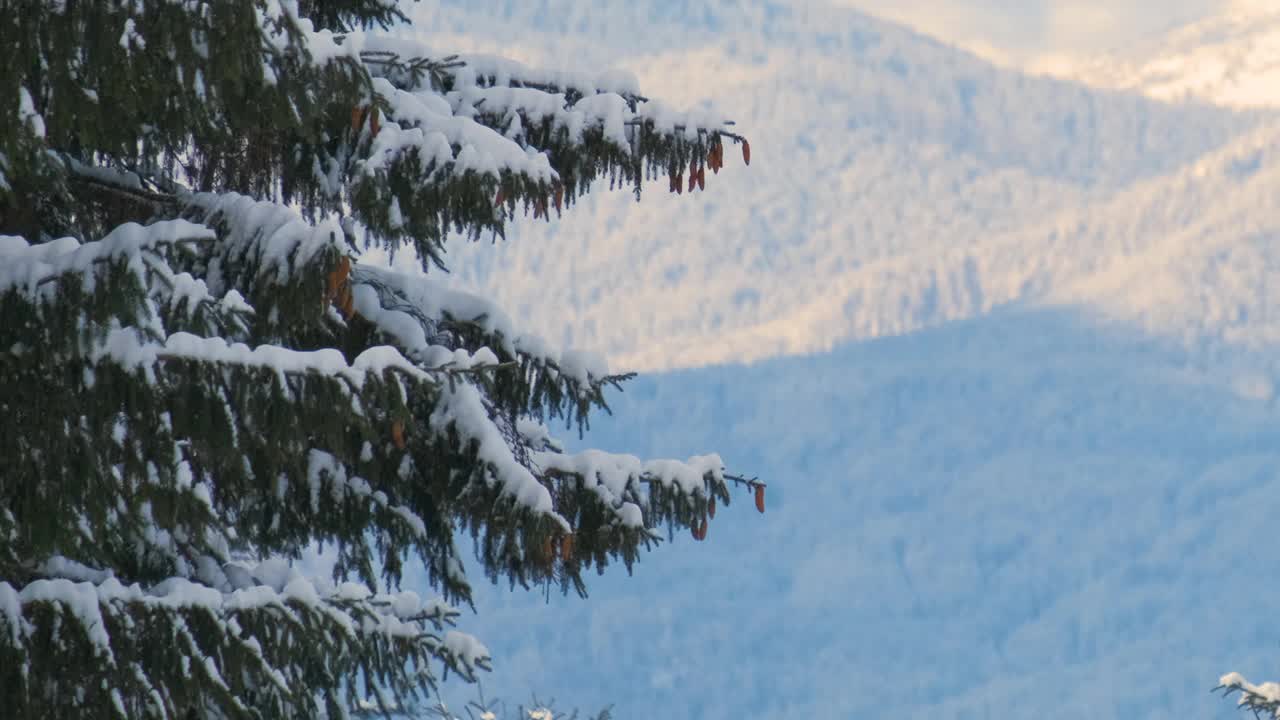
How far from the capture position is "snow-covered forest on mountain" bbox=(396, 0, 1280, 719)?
417ft

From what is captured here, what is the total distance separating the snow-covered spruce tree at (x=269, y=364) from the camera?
2523 millimetres

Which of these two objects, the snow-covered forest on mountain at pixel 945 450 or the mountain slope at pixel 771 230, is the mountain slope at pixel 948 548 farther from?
the mountain slope at pixel 771 230

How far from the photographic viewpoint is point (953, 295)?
523ft

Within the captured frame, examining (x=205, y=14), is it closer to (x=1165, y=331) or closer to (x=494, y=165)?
(x=494, y=165)

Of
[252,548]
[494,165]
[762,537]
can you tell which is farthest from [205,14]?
[762,537]

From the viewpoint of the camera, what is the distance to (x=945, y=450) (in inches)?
5851

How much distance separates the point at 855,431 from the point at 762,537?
15044 mm

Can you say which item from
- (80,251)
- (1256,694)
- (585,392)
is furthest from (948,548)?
(80,251)

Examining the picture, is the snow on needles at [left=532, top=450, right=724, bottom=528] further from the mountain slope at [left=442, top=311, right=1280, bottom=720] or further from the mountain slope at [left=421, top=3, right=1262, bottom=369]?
the mountain slope at [left=421, top=3, right=1262, bottom=369]

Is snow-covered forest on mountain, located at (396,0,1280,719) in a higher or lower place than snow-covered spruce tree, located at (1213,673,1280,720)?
lower

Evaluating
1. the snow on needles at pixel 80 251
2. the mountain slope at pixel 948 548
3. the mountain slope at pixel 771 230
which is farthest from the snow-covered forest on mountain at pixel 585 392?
the mountain slope at pixel 771 230

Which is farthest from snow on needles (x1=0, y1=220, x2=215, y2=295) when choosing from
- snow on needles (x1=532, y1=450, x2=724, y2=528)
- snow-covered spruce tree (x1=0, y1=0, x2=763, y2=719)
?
snow on needles (x1=532, y1=450, x2=724, y2=528)

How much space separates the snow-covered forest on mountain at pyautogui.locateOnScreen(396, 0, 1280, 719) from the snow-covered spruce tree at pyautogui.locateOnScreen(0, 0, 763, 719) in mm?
107937

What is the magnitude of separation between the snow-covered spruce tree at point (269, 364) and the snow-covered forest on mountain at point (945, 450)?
10794 centimetres
